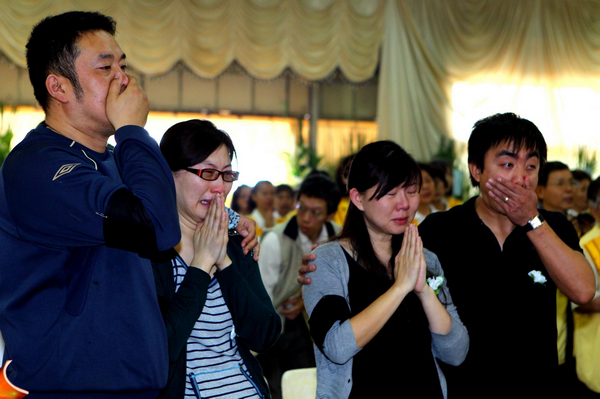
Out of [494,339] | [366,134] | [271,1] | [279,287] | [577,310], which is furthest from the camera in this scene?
[366,134]

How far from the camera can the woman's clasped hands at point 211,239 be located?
1.61 meters

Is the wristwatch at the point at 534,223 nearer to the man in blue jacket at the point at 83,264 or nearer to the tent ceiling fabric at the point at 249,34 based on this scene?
the man in blue jacket at the point at 83,264

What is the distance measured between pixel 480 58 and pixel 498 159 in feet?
22.6

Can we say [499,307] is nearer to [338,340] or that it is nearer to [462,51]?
[338,340]

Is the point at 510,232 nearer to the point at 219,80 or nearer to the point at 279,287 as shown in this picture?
the point at 279,287

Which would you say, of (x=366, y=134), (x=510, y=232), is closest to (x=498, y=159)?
(x=510, y=232)

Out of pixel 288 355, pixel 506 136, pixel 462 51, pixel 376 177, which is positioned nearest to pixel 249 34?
pixel 462 51

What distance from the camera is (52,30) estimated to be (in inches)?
54.5

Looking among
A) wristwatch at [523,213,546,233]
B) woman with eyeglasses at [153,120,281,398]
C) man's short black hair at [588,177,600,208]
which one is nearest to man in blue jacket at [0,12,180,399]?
woman with eyeglasses at [153,120,281,398]

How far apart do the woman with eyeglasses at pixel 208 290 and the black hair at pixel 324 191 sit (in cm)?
198

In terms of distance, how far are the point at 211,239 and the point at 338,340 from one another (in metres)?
0.45

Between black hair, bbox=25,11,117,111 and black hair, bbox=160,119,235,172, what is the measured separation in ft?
1.34

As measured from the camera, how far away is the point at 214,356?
1660mm

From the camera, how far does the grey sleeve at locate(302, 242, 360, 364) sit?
1.63 m
